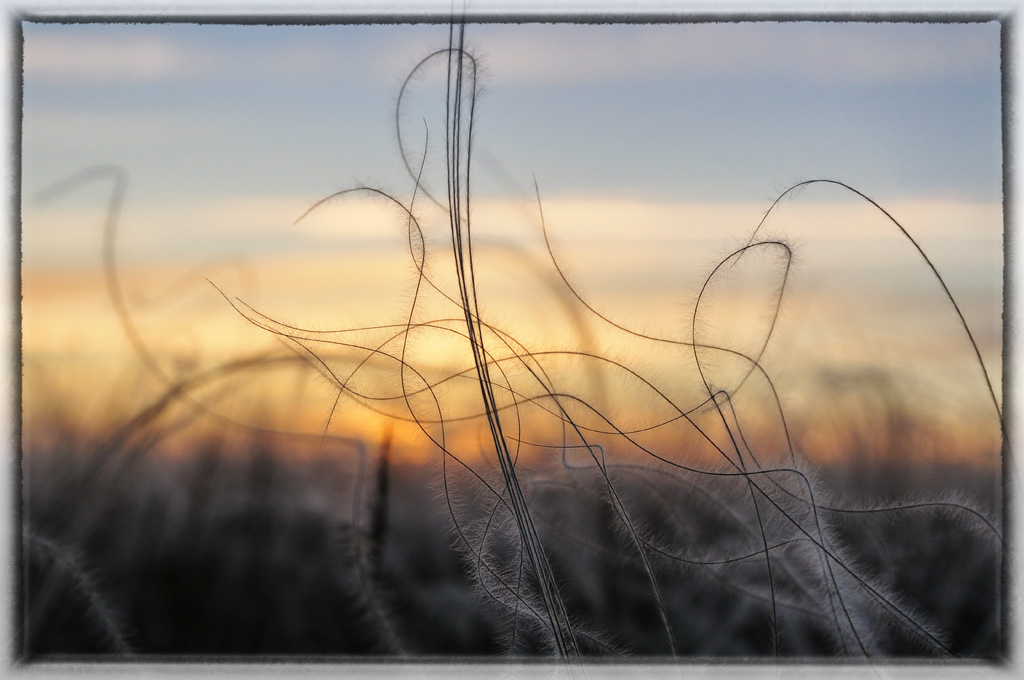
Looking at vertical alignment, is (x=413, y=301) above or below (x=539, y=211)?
below

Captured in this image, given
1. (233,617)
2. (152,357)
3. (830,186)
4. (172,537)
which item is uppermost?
(830,186)

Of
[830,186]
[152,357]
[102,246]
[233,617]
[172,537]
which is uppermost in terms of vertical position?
[830,186]

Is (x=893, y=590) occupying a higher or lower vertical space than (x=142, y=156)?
lower

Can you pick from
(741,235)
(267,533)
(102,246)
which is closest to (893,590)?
(741,235)

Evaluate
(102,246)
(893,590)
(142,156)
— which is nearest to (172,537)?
(102,246)

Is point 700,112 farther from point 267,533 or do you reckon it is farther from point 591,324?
point 267,533

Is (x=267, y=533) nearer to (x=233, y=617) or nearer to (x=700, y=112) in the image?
(x=233, y=617)

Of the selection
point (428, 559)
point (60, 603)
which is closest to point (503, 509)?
point (428, 559)

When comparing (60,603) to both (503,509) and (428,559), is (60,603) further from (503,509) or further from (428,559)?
(503,509)

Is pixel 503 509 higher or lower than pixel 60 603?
higher
